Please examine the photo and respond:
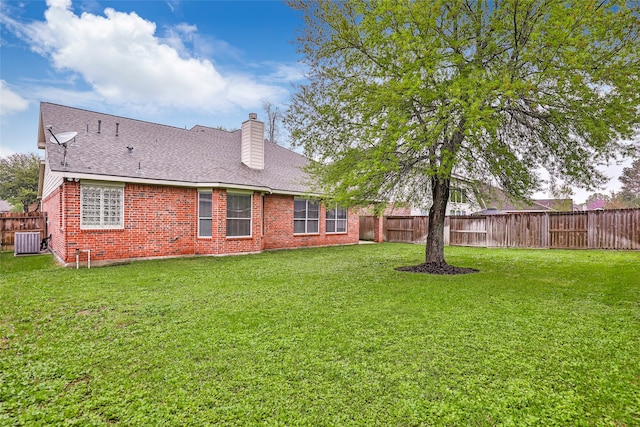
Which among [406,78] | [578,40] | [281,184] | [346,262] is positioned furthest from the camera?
[281,184]

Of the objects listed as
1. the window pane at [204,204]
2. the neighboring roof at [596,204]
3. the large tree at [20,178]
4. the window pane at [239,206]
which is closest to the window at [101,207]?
the window pane at [204,204]

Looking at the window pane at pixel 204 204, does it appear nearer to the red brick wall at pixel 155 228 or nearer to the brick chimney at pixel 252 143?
the red brick wall at pixel 155 228

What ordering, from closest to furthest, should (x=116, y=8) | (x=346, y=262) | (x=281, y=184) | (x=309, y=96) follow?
(x=309, y=96) → (x=116, y=8) → (x=346, y=262) → (x=281, y=184)

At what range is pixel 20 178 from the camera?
29984mm

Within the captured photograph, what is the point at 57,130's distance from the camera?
11.3m

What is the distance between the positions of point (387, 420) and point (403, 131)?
4963 millimetres

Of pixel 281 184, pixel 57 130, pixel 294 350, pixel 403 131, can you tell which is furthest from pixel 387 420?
pixel 57 130

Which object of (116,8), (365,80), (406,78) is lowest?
(406,78)

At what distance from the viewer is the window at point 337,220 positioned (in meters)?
16.5

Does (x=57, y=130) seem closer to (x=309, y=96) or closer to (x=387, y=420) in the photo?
(x=309, y=96)

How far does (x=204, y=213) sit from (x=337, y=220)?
710 cm

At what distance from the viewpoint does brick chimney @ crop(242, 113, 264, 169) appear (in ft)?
47.0

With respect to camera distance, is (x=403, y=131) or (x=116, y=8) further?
(x=116, y=8)

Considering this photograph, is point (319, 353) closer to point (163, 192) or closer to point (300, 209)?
point (163, 192)
